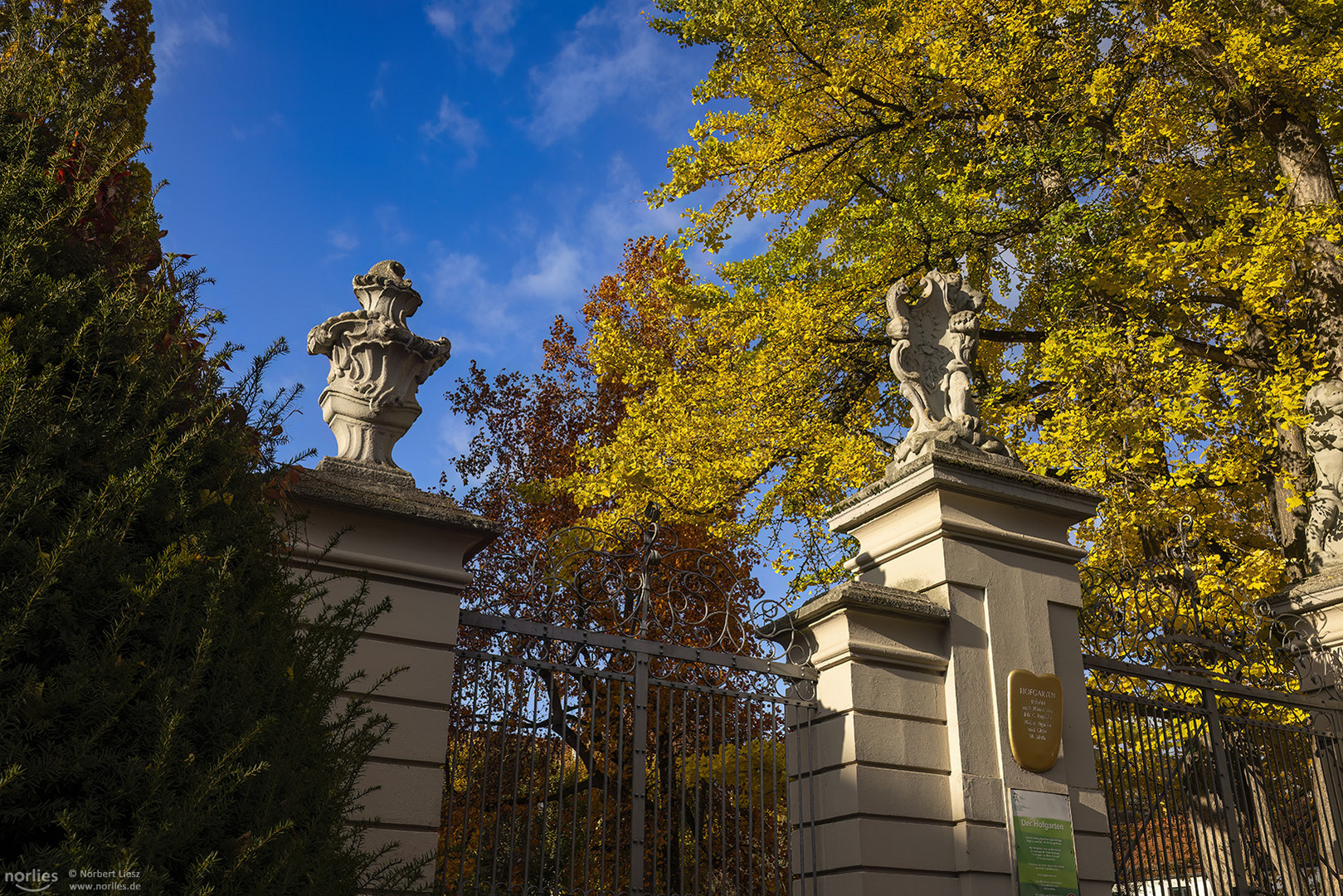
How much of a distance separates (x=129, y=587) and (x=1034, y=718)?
536cm

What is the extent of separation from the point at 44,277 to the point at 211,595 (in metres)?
1.08

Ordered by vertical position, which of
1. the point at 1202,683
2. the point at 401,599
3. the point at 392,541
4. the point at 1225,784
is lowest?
the point at 1225,784

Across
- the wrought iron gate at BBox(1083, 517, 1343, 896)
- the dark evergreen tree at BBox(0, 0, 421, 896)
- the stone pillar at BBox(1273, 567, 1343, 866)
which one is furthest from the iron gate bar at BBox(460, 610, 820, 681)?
the stone pillar at BBox(1273, 567, 1343, 866)

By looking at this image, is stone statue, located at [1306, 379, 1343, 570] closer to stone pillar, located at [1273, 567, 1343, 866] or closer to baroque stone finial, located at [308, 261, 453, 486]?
stone pillar, located at [1273, 567, 1343, 866]

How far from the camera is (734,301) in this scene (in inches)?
541

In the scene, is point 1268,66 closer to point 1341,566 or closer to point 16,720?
point 1341,566

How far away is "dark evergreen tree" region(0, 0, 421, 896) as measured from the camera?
7.61 feet

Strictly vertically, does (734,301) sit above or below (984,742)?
above

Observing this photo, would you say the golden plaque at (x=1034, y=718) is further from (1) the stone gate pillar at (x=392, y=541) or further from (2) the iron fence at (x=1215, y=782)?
(1) the stone gate pillar at (x=392, y=541)

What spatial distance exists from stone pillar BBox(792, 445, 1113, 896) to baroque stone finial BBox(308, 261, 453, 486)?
2760mm

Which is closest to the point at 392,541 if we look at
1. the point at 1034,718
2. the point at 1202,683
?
the point at 1034,718

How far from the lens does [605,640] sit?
548 cm

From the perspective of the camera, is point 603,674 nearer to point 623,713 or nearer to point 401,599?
point 623,713

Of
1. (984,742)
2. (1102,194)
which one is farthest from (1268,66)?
(984,742)
